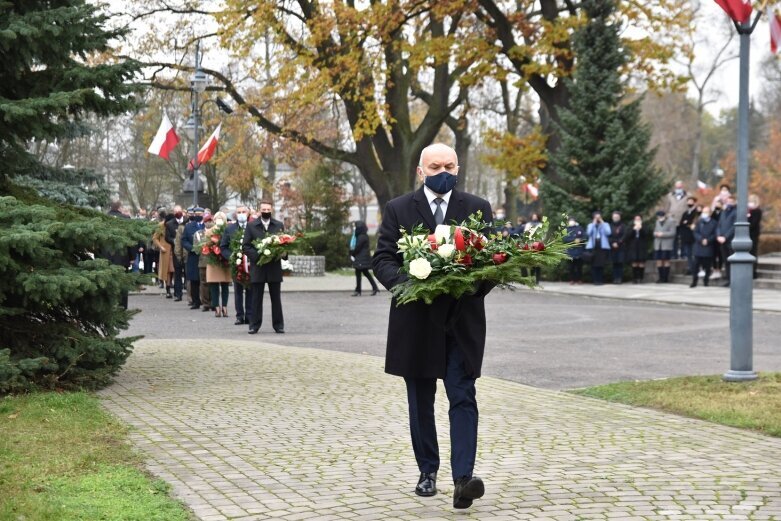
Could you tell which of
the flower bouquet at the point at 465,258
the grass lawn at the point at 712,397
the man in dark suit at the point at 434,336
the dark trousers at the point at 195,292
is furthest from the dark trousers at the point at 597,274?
the flower bouquet at the point at 465,258

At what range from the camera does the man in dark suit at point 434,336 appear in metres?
6.38

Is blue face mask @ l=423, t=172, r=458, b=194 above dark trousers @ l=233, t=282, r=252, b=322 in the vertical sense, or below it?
above

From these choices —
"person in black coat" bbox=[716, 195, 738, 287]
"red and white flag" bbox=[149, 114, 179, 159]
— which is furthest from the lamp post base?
"red and white flag" bbox=[149, 114, 179, 159]

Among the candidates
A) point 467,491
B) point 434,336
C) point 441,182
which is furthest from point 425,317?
point 467,491

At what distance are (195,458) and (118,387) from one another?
3649 millimetres

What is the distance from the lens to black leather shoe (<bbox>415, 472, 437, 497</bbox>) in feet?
21.5

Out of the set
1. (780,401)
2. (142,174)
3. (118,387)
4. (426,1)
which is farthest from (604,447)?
(142,174)

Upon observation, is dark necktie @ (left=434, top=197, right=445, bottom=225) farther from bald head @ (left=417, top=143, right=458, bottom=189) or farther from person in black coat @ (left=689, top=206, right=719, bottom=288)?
person in black coat @ (left=689, top=206, right=719, bottom=288)

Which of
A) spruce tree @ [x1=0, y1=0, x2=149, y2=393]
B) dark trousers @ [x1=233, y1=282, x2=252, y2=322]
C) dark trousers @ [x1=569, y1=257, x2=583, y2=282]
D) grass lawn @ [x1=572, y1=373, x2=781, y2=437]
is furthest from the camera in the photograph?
dark trousers @ [x1=569, y1=257, x2=583, y2=282]

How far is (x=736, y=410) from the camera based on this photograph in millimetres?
9578

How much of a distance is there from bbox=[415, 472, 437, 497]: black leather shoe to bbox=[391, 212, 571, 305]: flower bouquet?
3.27ft

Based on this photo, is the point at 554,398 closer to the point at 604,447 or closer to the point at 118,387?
the point at 604,447

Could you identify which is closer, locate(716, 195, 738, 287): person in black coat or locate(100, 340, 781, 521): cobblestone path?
locate(100, 340, 781, 521): cobblestone path

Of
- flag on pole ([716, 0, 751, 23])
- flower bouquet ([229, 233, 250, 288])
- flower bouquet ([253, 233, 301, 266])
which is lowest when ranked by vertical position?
flower bouquet ([229, 233, 250, 288])
